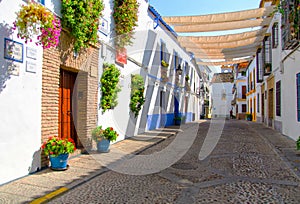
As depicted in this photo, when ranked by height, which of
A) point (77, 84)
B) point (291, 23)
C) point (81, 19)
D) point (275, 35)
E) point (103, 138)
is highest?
point (275, 35)

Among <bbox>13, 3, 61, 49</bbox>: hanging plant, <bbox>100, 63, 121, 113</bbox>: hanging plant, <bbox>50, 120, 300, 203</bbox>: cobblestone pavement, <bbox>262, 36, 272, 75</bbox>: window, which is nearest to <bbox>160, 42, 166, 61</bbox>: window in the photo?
<bbox>262, 36, 272, 75</bbox>: window

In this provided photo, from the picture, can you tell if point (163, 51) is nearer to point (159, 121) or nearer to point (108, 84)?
point (159, 121)

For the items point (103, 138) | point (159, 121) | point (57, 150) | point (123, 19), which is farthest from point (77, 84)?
point (159, 121)

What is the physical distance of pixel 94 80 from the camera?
23.3 ft

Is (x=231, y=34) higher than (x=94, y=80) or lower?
higher

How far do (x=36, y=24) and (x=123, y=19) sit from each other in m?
4.26

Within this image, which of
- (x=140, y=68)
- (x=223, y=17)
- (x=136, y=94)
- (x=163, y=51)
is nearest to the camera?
(x=136, y=94)

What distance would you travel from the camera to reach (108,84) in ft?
24.8

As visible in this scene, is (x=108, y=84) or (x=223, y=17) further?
(x=223, y=17)

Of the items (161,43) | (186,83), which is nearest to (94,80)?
(161,43)

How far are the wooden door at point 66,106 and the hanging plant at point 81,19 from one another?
0.75 metres

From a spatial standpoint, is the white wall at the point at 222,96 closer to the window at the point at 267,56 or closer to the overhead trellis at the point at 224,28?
the overhead trellis at the point at 224,28

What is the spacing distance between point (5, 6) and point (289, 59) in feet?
31.3

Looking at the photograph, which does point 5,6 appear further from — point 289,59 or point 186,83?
point 186,83
